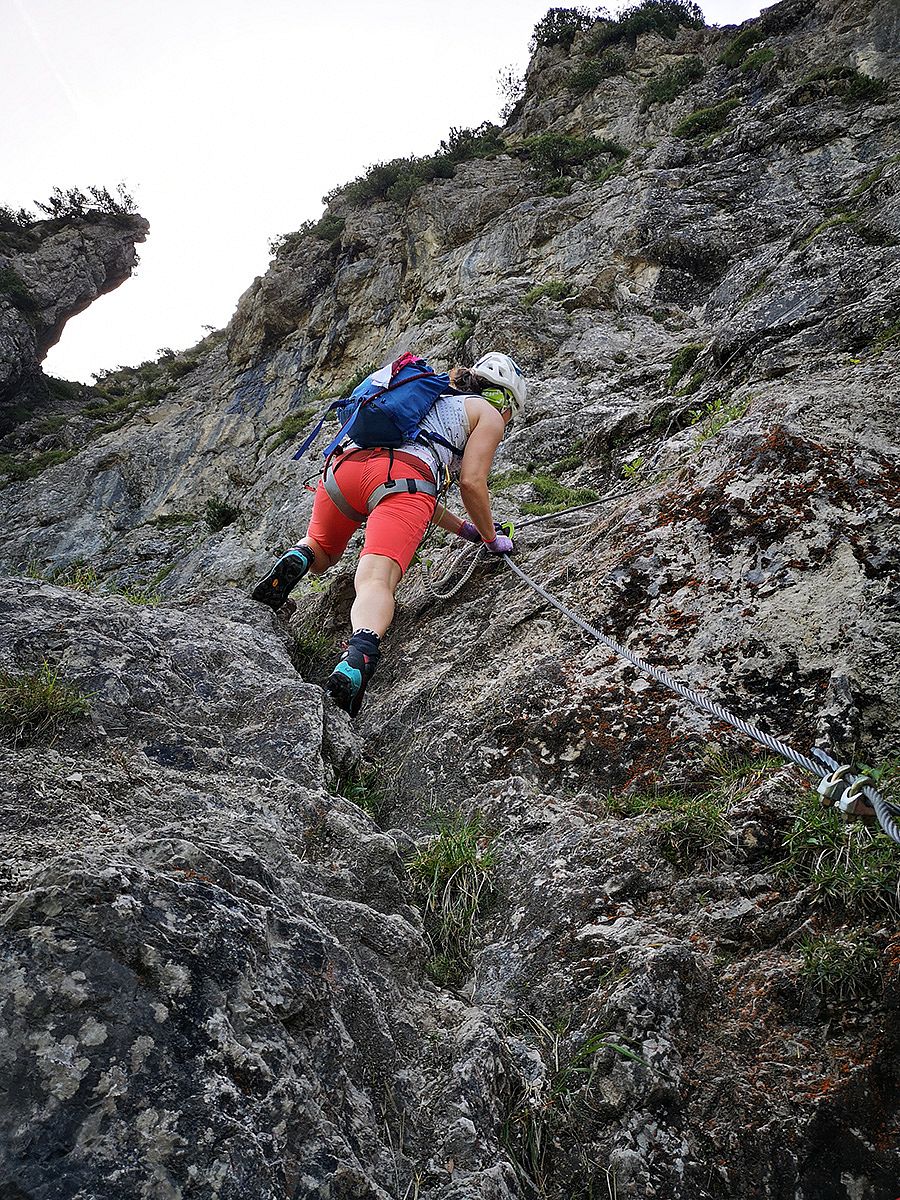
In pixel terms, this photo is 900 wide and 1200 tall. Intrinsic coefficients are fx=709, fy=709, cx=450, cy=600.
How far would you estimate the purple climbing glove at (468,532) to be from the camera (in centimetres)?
563

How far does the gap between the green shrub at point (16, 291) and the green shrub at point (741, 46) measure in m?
28.1

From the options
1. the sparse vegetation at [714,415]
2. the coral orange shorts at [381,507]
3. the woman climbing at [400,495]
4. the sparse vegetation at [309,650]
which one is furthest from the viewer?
the sparse vegetation at [714,415]

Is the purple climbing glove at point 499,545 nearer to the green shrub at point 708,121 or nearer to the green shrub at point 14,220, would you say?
the green shrub at point 708,121

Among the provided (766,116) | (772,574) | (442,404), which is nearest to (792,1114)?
(772,574)

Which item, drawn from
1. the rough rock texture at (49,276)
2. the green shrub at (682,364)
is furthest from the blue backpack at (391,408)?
the rough rock texture at (49,276)

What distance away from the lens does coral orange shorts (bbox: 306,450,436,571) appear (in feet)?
14.3

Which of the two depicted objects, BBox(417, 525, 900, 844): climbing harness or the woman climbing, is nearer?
BBox(417, 525, 900, 844): climbing harness

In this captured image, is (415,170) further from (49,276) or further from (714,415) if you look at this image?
(714,415)

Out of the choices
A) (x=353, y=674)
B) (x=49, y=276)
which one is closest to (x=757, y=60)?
(x=353, y=674)

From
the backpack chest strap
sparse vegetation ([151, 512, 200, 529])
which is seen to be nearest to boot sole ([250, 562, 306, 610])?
the backpack chest strap

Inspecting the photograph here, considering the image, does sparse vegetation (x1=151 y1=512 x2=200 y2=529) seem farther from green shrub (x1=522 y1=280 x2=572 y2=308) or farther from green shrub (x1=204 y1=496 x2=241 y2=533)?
green shrub (x1=522 y1=280 x2=572 y2=308)

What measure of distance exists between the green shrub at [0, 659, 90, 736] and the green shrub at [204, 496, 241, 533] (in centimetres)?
1140

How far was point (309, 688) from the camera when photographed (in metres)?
3.98

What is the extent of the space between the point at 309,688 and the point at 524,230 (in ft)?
51.0
